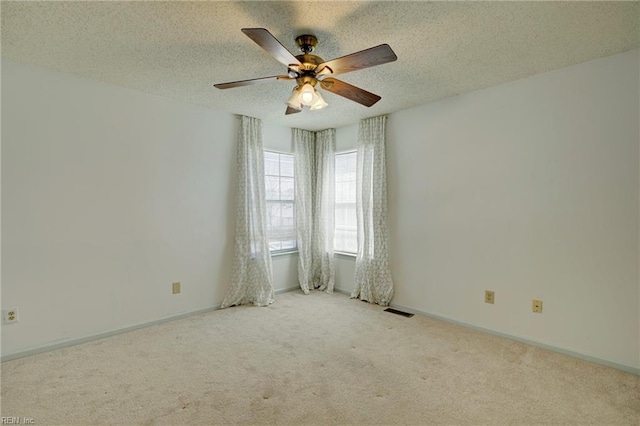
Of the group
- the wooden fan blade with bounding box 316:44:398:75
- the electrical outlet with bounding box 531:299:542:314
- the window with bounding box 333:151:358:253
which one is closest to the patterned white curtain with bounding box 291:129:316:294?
the window with bounding box 333:151:358:253

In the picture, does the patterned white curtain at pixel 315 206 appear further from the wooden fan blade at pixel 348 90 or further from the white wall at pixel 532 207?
the wooden fan blade at pixel 348 90

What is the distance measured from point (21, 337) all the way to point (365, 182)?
356 cm

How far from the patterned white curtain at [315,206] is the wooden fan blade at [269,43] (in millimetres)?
2547

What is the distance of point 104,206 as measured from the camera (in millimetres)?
2930

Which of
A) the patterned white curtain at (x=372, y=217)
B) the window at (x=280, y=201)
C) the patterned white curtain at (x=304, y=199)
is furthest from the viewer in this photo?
the patterned white curtain at (x=304, y=199)

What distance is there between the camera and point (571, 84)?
8.43 ft

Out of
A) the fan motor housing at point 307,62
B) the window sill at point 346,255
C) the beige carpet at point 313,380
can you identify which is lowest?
the beige carpet at point 313,380

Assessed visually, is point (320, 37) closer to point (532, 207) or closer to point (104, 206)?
point (532, 207)

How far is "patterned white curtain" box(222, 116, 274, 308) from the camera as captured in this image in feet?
12.6

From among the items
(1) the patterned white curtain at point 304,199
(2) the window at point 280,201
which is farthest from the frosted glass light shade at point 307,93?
(1) the patterned white curtain at point 304,199

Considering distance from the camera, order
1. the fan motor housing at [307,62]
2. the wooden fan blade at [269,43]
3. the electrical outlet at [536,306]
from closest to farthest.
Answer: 1. the wooden fan blade at [269,43]
2. the fan motor housing at [307,62]
3. the electrical outlet at [536,306]

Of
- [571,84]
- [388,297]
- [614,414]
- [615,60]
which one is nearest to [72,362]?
[388,297]

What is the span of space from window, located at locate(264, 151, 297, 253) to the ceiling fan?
80.2 inches

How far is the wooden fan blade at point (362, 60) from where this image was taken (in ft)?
5.61
